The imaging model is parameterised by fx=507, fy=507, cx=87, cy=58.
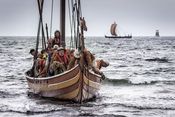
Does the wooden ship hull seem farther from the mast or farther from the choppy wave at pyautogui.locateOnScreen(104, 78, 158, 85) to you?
the choppy wave at pyautogui.locateOnScreen(104, 78, 158, 85)

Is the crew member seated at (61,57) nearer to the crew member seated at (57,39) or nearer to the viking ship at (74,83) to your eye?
the viking ship at (74,83)

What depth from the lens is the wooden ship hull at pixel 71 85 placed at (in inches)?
755

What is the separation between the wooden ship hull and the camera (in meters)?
19.2

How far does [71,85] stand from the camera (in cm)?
1944

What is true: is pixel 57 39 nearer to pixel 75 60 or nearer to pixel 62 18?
pixel 62 18

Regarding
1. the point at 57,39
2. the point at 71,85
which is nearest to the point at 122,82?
the point at 57,39

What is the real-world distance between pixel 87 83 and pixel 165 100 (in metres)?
4.25

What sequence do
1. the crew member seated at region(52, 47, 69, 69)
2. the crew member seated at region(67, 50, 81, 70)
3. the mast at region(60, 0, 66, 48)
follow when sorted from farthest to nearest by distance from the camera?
the mast at region(60, 0, 66, 48)
the crew member seated at region(52, 47, 69, 69)
the crew member seated at region(67, 50, 81, 70)

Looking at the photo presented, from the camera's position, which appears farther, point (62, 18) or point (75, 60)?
point (62, 18)

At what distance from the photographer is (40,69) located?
73.8ft

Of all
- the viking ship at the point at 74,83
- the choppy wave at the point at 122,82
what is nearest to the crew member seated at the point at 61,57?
the viking ship at the point at 74,83

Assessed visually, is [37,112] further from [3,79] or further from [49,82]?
[3,79]

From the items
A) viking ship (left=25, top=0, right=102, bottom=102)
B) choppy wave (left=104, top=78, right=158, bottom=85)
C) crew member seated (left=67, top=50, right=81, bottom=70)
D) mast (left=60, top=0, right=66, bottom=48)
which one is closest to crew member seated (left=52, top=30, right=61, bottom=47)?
mast (left=60, top=0, right=66, bottom=48)

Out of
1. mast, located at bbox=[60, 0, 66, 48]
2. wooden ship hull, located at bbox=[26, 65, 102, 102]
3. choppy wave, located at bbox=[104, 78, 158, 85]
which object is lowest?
choppy wave, located at bbox=[104, 78, 158, 85]
